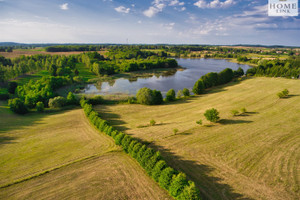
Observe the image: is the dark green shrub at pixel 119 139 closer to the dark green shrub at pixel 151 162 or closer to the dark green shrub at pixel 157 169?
the dark green shrub at pixel 151 162

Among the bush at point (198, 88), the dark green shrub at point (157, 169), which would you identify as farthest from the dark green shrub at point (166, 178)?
the bush at point (198, 88)

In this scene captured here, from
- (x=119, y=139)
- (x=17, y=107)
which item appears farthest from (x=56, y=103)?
(x=119, y=139)

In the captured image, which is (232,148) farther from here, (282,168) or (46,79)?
(46,79)

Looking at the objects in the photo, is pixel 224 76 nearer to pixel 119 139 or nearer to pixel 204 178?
pixel 119 139

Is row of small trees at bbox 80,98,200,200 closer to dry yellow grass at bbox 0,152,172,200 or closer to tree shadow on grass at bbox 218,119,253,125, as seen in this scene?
dry yellow grass at bbox 0,152,172,200

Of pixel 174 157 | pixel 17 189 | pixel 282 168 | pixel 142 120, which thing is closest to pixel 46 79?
pixel 142 120

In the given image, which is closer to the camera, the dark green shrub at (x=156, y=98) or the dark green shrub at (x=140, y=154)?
the dark green shrub at (x=140, y=154)
